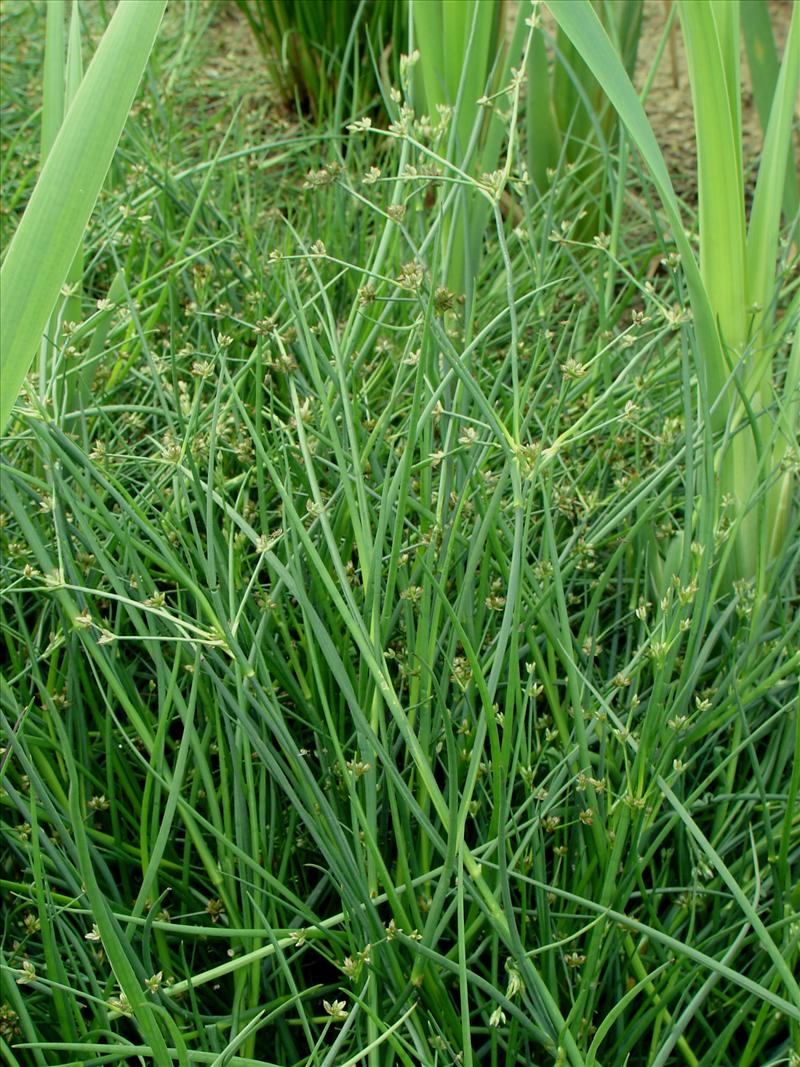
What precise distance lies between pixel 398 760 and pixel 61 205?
54cm

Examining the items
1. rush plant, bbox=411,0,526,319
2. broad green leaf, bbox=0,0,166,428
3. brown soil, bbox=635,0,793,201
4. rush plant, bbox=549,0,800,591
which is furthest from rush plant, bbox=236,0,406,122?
broad green leaf, bbox=0,0,166,428

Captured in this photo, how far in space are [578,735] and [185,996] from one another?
13.9 inches

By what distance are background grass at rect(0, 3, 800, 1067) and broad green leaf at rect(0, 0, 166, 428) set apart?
0.21 meters

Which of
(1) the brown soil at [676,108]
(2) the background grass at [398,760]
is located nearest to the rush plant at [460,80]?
(2) the background grass at [398,760]

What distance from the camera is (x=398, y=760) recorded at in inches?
37.4

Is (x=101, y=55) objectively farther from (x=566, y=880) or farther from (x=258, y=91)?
(x=258, y=91)

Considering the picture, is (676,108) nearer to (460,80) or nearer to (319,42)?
(319,42)

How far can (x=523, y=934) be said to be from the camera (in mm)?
822

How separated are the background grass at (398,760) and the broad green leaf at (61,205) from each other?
21cm

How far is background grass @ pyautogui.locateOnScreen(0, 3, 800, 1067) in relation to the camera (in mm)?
753

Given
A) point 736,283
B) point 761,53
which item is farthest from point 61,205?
point 761,53

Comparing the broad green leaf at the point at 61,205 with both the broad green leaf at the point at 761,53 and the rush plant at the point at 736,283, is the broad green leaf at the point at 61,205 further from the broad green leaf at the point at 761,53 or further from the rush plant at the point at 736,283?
the broad green leaf at the point at 761,53

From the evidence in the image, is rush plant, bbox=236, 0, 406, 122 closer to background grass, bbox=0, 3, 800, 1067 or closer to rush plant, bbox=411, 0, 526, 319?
rush plant, bbox=411, 0, 526, 319

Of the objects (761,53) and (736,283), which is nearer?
(736,283)
